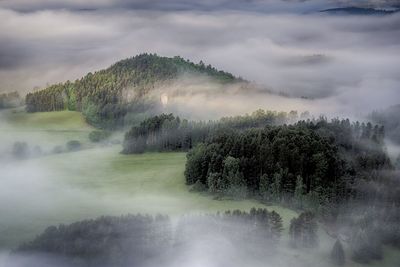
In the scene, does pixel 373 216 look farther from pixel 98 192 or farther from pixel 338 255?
pixel 98 192

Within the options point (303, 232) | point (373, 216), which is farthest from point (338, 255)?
point (373, 216)

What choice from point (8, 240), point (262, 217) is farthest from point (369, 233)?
point (8, 240)

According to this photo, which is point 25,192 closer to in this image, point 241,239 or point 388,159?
point 241,239

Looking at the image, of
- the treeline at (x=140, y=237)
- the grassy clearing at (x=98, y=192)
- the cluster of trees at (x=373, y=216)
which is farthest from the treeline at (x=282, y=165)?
the treeline at (x=140, y=237)

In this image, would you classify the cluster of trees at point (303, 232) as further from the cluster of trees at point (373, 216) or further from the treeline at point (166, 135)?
the treeline at point (166, 135)

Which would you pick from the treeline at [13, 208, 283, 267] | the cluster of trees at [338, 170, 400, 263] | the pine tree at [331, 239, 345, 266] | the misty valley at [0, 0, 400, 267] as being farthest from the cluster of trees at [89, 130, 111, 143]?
the pine tree at [331, 239, 345, 266]

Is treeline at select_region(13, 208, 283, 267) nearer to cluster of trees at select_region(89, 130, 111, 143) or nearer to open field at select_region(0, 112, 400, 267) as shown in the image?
open field at select_region(0, 112, 400, 267)
